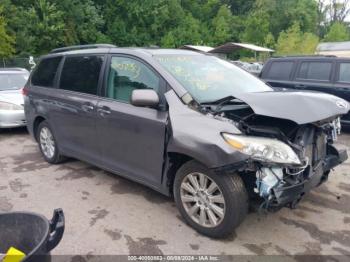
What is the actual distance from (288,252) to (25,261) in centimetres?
221

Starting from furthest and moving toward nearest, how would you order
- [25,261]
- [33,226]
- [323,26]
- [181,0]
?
[323,26] → [181,0] → [33,226] → [25,261]

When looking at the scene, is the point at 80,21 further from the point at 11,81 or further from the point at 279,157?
the point at 279,157

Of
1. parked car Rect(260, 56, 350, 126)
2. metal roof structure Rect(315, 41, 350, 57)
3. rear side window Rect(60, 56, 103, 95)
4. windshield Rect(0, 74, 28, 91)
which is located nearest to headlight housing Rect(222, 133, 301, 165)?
rear side window Rect(60, 56, 103, 95)

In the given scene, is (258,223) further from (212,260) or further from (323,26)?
(323,26)

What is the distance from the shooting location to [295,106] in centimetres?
309

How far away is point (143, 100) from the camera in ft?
11.4

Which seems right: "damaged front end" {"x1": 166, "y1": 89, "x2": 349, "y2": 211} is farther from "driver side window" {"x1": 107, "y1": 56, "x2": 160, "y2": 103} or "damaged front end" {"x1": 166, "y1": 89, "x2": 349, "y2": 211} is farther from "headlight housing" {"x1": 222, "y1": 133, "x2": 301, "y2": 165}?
"driver side window" {"x1": 107, "y1": 56, "x2": 160, "y2": 103}

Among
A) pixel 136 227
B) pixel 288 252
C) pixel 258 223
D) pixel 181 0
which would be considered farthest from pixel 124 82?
pixel 181 0

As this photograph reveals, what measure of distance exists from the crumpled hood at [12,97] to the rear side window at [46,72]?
6.78 ft

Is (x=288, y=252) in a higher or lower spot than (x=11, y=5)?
lower

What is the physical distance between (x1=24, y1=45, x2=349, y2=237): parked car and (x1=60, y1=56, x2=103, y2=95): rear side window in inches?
0.6

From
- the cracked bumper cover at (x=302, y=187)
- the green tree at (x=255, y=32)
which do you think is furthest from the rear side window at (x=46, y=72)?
the green tree at (x=255, y=32)

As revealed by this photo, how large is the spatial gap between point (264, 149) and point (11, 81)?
7682mm

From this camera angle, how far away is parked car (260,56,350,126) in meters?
7.38
